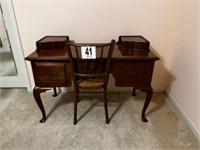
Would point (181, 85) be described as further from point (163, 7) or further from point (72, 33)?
point (72, 33)

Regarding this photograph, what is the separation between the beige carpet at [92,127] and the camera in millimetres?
1579

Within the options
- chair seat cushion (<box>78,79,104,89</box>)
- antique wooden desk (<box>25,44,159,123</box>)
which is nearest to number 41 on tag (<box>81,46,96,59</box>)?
antique wooden desk (<box>25,44,159,123</box>)

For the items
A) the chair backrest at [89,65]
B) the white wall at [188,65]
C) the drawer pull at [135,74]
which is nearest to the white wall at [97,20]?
the white wall at [188,65]

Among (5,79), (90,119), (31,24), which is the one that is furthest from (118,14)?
(5,79)

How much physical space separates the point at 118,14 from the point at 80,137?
1.41 meters

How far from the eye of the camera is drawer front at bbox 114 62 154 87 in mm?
1607

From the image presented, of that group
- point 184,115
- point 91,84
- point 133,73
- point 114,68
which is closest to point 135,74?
point 133,73

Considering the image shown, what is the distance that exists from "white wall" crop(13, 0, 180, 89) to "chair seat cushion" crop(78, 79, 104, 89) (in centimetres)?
62

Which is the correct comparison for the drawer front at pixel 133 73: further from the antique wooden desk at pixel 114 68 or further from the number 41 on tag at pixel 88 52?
the number 41 on tag at pixel 88 52

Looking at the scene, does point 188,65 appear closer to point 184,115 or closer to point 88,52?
point 184,115

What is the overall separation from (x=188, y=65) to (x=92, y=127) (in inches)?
47.0

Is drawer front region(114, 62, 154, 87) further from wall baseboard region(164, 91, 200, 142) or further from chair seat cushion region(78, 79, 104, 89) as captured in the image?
wall baseboard region(164, 91, 200, 142)

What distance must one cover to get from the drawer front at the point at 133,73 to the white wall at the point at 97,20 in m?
0.62

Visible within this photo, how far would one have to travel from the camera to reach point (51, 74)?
1643mm
